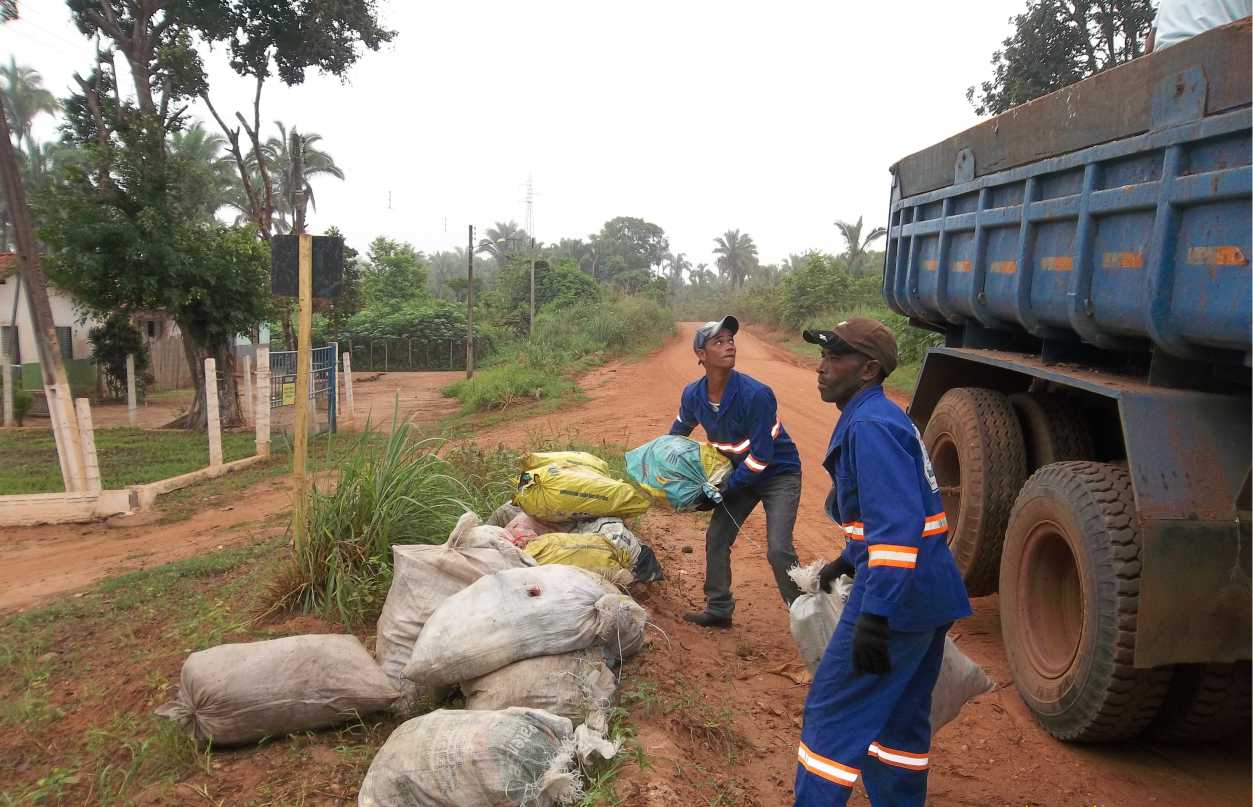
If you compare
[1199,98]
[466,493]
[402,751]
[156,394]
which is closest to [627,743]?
[402,751]

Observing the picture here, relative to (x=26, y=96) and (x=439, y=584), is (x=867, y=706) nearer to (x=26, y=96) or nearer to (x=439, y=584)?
(x=439, y=584)

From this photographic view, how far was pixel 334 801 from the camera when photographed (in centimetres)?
294

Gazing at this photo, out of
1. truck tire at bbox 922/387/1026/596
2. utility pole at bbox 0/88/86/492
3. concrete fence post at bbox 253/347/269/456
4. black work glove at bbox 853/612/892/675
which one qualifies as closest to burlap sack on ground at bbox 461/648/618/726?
black work glove at bbox 853/612/892/675

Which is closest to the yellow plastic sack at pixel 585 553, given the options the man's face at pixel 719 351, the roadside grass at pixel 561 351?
the man's face at pixel 719 351

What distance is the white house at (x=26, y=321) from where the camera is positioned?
72.8ft

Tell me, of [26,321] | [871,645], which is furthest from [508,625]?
[26,321]

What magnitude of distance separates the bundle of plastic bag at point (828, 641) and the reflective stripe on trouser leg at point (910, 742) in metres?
0.21

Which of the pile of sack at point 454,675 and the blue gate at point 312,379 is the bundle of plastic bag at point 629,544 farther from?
the blue gate at point 312,379

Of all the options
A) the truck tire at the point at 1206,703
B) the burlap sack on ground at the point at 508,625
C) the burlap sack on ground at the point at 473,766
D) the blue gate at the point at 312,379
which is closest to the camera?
the burlap sack on ground at the point at 473,766

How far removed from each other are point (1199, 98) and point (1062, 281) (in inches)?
40.1

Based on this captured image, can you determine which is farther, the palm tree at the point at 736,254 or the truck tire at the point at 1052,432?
the palm tree at the point at 736,254

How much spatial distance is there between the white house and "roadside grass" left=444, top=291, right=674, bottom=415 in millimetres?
10690

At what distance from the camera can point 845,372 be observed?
2770 millimetres

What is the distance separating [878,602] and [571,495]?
8.01 feet
